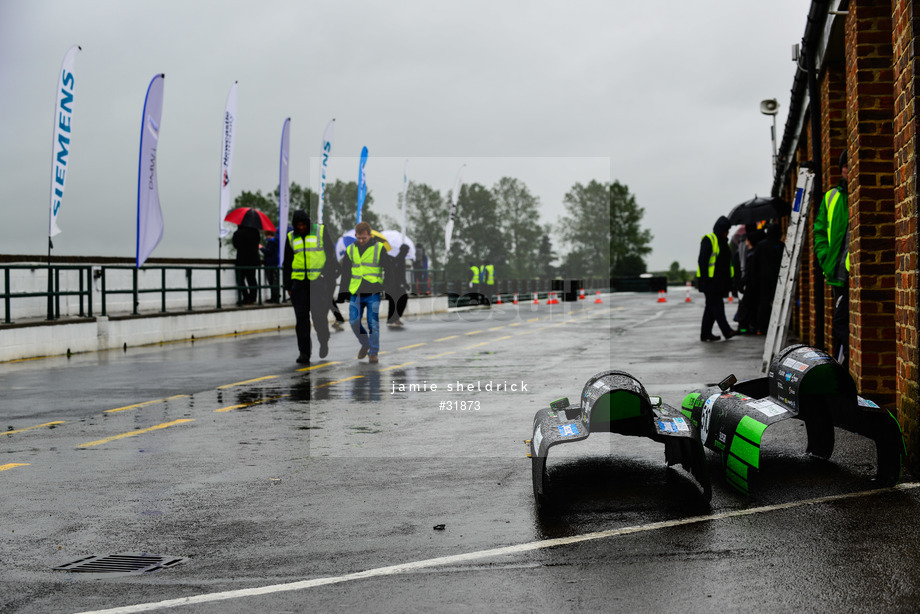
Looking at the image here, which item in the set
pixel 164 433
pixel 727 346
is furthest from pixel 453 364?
pixel 164 433

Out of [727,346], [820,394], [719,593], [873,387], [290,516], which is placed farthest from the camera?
[727,346]

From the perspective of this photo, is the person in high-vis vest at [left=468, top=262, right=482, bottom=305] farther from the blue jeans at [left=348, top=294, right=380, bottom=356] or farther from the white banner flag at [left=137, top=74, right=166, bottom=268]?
the blue jeans at [left=348, top=294, right=380, bottom=356]

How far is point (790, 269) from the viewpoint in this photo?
12188mm

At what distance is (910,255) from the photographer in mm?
6395

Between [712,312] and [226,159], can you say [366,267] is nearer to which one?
[712,312]

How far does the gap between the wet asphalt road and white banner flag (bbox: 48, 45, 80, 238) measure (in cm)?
923

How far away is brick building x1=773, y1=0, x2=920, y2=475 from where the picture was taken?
252 inches

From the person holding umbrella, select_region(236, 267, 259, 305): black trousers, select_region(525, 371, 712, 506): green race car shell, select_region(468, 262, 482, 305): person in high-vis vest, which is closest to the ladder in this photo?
select_region(525, 371, 712, 506): green race car shell

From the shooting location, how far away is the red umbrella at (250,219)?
1065 inches

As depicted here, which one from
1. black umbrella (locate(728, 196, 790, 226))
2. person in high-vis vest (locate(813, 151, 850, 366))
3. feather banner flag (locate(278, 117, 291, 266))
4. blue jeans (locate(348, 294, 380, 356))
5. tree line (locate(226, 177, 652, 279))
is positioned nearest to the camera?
person in high-vis vest (locate(813, 151, 850, 366))

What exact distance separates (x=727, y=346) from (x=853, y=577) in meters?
13.1

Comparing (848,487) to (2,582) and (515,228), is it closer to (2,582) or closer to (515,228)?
(2,582)

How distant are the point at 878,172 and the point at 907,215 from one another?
2000 mm

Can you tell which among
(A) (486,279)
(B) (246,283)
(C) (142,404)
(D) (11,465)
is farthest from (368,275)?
(A) (486,279)
